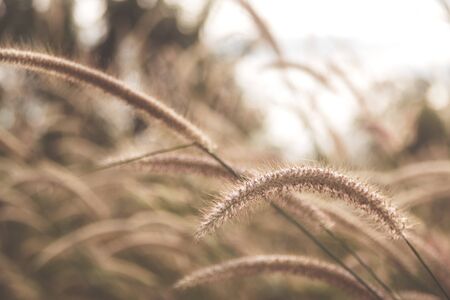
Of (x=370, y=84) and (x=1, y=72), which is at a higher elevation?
(x=1, y=72)

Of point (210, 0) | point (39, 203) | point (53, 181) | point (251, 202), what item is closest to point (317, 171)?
point (251, 202)

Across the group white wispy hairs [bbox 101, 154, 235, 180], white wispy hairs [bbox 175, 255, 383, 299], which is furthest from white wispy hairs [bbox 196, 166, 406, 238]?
white wispy hairs [bbox 101, 154, 235, 180]

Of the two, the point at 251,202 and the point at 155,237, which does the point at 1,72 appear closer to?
the point at 155,237

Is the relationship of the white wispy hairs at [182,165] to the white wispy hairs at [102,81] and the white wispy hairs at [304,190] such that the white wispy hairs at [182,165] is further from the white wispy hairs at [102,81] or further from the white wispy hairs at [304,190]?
the white wispy hairs at [304,190]

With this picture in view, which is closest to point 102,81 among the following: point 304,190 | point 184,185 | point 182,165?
point 182,165

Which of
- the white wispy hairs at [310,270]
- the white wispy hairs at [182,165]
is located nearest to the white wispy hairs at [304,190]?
the white wispy hairs at [310,270]

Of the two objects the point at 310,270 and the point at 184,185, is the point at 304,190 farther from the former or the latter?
the point at 184,185
